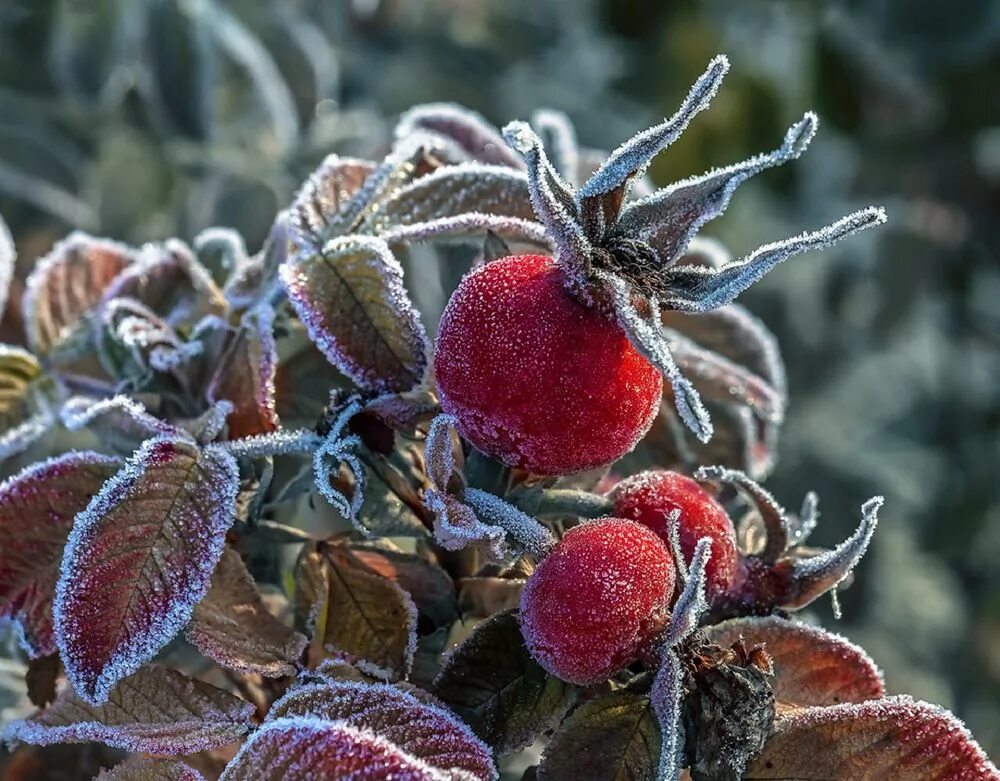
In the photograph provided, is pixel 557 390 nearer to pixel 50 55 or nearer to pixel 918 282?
pixel 50 55

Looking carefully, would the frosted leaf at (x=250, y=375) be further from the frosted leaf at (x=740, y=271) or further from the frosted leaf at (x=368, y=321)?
the frosted leaf at (x=740, y=271)

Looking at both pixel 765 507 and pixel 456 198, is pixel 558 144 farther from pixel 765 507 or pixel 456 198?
pixel 765 507

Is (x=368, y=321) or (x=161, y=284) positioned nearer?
(x=368, y=321)

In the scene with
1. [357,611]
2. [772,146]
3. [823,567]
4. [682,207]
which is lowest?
[772,146]

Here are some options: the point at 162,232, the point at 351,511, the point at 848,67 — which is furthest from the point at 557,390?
the point at 848,67

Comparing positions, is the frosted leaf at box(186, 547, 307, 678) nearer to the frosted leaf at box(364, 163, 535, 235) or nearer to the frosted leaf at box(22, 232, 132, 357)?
the frosted leaf at box(364, 163, 535, 235)

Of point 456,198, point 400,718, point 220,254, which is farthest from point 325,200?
point 400,718

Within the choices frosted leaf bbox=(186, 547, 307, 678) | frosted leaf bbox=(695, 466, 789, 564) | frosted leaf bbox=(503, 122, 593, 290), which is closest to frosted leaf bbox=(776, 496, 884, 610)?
frosted leaf bbox=(695, 466, 789, 564)

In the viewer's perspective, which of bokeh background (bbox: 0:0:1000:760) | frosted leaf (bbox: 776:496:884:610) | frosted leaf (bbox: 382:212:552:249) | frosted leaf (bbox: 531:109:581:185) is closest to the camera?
frosted leaf (bbox: 776:496:884:610)
